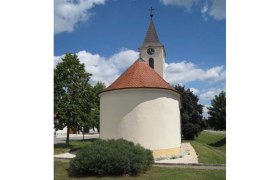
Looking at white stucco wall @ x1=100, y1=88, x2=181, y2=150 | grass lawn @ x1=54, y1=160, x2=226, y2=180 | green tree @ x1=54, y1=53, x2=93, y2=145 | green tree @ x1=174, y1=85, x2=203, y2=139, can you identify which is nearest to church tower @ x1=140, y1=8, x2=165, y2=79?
green tree @ x1=174, y1=85, x2=203, y2=139

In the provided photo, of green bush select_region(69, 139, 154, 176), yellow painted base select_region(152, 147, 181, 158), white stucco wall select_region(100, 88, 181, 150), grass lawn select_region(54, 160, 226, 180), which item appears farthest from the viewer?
yellow painted base select_region(152, 147, 181, 158)

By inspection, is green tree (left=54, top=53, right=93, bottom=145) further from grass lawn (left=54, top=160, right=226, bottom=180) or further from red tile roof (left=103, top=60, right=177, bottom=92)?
grass lawn (left=54, top=160, right=226, bottom=180)

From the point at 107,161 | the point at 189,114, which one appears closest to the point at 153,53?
the point at 189,114

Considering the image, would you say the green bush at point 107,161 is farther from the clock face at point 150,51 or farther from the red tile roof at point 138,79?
the clock face at point 150,51

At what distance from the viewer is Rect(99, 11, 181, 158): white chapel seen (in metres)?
15.7

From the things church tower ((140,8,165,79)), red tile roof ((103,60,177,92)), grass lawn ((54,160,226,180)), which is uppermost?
church tower ((140,8,165,79))

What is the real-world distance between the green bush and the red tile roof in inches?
201

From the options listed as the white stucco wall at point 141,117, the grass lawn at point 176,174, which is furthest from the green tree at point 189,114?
the grass lawn at point 176,174

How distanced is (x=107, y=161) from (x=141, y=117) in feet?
16.9

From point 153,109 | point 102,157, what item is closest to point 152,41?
point 153,109
